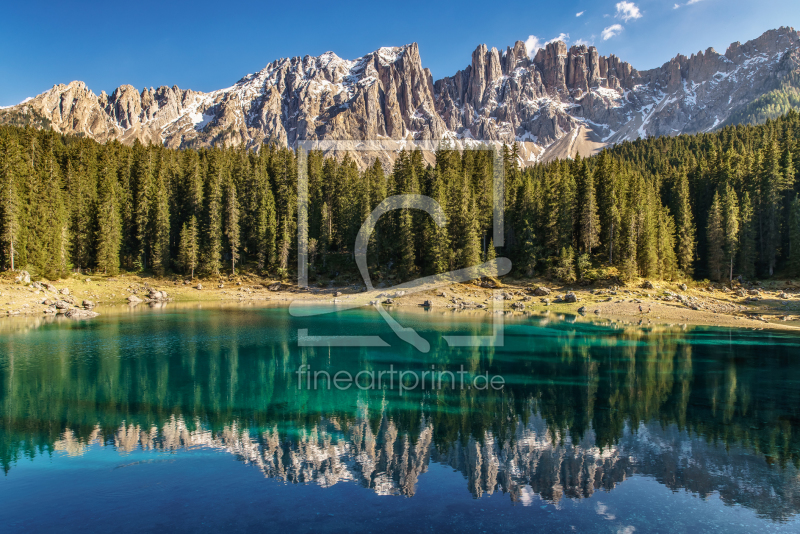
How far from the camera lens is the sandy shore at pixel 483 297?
4875 cm

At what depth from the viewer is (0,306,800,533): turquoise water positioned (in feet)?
40.4

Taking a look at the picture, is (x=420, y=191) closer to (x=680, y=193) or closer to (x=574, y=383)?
(x=680, y=193)

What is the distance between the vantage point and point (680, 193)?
7188 centimetres

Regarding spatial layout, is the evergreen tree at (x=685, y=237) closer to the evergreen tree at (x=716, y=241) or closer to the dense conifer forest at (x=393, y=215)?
the dense conifer forest at (x=393, y=215)

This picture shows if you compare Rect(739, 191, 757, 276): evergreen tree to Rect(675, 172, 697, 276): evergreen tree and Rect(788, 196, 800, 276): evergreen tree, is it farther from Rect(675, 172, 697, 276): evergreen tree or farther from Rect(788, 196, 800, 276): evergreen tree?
Rect(675, 172, 697, 276): evergreen tree

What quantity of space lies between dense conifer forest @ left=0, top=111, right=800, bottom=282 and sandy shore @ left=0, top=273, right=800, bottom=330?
11.5 feet

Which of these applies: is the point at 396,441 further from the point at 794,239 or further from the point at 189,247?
the point at 794,239

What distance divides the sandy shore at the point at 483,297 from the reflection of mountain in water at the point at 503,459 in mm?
34447


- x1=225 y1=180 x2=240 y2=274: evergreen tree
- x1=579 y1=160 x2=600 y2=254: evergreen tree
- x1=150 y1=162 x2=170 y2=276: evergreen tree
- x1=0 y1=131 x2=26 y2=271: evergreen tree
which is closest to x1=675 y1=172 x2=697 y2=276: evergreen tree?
x1=579 y1=160 x2=600 y2=254: evergreen tree

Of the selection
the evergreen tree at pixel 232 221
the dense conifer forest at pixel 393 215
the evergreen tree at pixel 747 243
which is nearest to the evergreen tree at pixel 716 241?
the dense conifer forest at pixel 393 215

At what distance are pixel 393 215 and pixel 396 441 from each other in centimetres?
5848

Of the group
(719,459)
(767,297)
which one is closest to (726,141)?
(767,297)

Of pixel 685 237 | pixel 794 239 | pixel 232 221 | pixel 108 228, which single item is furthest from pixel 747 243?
pixel 108 228

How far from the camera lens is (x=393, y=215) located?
73625 mm
